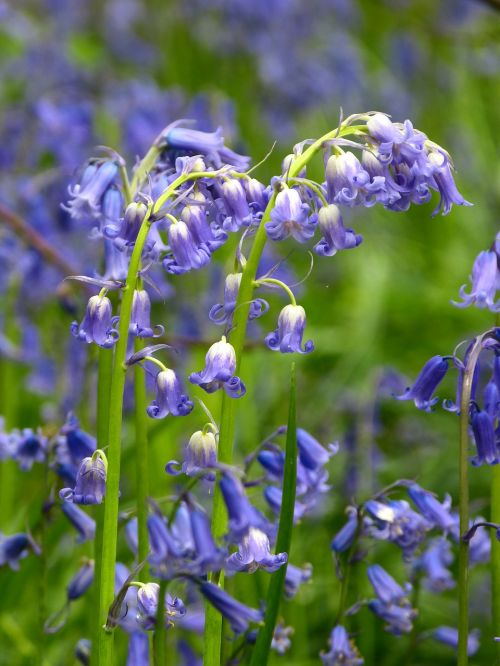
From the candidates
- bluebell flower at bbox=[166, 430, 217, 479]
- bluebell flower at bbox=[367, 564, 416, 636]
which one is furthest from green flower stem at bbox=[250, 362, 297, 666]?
bluebell flower at bbox=[367, 564, 416, 636]

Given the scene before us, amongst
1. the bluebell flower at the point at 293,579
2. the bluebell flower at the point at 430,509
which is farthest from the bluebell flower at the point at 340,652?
the bluebell flower at the point at 430,509

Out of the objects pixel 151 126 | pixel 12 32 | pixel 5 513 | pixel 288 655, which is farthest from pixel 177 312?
pixel 12 32

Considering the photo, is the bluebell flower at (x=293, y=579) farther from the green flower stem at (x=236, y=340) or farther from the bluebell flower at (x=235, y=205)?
the bluebell flower at (x=235, y=205)

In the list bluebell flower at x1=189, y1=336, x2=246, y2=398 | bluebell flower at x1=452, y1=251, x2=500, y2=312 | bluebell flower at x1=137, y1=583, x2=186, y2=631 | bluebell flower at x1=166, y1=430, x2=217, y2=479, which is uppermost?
bluebell flower at x1=452, y1=251, x2=500, y2=312

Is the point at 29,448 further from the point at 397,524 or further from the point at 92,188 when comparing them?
the point at 397,524

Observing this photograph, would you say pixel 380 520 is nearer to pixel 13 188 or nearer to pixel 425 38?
pixel 13 188

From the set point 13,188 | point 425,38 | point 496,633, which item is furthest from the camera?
point 425,38

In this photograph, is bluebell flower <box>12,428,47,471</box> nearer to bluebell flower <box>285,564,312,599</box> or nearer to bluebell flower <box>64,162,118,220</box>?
bluebell flower <box>64,162,118,220</box>
